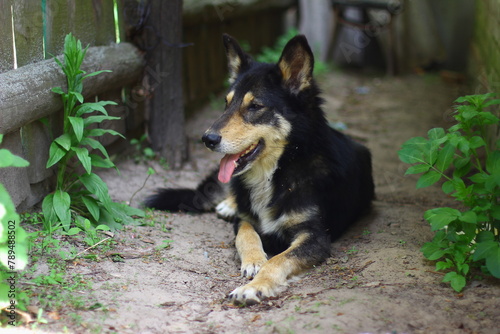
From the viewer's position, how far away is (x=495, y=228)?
375cm

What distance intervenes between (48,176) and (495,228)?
11.1 ft

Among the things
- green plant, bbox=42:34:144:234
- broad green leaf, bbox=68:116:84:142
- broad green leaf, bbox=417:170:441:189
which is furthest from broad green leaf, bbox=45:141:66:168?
broad green leaf, bbox=417:170:441:189

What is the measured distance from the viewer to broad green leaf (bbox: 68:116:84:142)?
4047 mm

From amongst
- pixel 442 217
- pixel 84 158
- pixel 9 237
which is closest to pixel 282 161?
pixel 442 217

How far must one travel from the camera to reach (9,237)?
9.29ft

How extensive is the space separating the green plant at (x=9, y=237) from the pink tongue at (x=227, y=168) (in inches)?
68.0

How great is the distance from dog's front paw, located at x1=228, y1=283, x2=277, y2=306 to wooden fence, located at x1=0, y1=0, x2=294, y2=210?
1761 mm

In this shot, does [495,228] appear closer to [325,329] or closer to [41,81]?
[325,329]

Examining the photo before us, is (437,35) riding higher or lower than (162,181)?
higher

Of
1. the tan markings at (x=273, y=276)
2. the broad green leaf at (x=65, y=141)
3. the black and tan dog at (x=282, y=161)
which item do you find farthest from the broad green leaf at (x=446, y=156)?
the broad green leaf at (x=65, y=141)

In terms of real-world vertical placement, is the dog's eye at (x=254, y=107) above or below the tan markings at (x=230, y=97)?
below

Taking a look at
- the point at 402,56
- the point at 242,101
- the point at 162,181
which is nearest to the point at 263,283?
the point at 242,101

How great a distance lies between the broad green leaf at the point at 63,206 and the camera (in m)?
4.08

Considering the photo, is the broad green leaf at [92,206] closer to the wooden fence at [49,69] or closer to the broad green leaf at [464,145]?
the wooden fence at [49,69]
